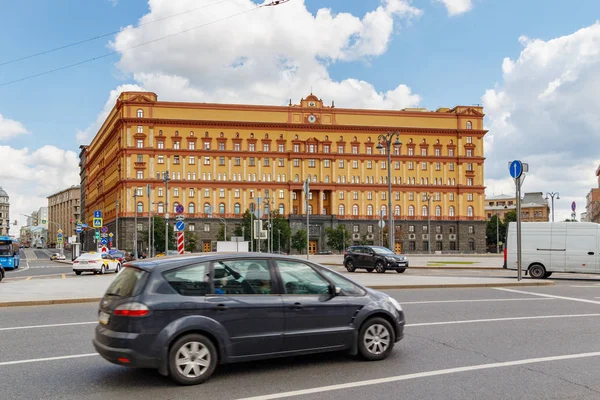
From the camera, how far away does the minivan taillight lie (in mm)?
6422

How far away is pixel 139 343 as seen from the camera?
638 centimetres

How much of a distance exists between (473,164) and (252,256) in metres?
114

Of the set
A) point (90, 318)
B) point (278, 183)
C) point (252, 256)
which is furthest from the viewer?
point (278, 183)

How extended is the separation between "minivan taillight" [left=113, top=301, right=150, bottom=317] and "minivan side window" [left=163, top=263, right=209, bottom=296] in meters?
0.42

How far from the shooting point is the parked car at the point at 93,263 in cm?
3378

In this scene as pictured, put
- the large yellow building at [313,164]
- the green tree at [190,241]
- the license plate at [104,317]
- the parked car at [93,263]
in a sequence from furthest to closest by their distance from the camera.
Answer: the large yellow building at [313,164] → the green tree at [190,241] → the parked car at [93,263] → the license plate at [104,317]

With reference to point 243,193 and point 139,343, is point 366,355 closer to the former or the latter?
point 139,343

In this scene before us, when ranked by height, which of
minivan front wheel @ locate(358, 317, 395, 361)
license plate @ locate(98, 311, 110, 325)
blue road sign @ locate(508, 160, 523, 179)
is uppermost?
blue road sign @ locate(508, 160, 523, 179)

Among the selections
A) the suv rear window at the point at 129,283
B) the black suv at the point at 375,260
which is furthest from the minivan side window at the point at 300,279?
the black suv at the point at 375,260

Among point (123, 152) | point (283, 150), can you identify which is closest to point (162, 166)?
point (123, 152)

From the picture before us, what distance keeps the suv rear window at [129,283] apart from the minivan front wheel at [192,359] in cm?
78

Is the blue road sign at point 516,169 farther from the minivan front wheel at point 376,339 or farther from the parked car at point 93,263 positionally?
the parked car at point 93,263

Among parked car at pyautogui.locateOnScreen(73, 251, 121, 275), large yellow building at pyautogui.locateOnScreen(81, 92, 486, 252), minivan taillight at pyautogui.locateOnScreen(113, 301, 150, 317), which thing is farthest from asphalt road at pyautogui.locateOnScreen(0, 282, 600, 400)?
large yellow building at pyautogui.locateOnScreen(81, 92, 486, 252)

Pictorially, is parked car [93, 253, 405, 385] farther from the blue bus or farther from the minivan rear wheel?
the blue bus
